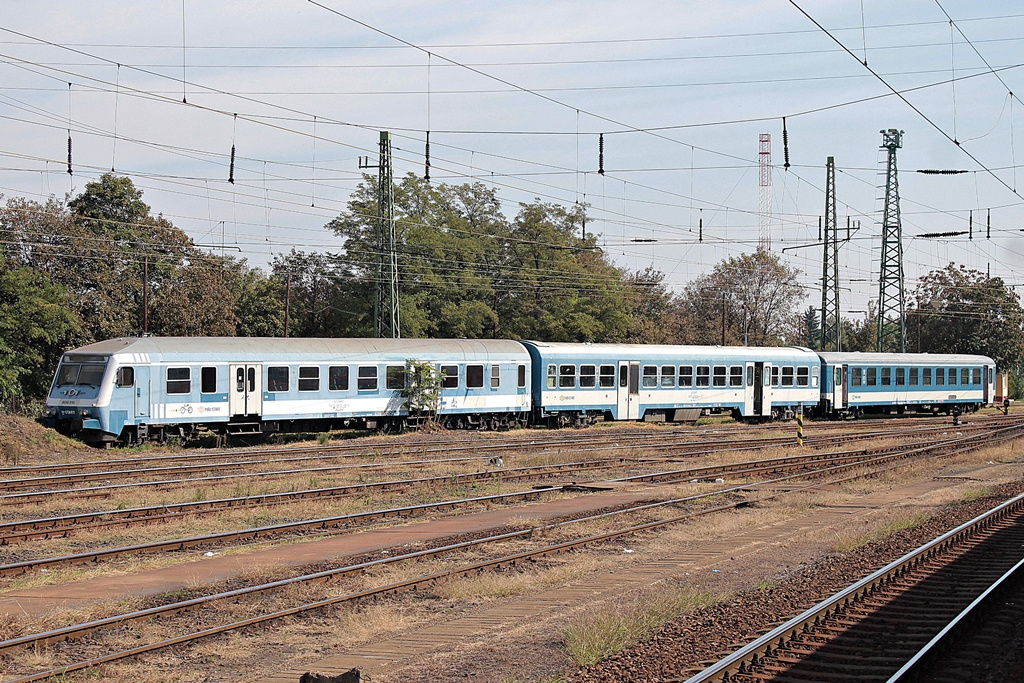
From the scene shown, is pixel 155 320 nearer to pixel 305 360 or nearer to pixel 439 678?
pixel 305 360

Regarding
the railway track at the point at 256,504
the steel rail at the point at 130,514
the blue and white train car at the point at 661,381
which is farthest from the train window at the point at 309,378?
the steel rail at the point at 130,514

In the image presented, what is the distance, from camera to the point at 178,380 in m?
27.8

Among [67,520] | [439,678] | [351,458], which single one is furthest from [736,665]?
[351,458]

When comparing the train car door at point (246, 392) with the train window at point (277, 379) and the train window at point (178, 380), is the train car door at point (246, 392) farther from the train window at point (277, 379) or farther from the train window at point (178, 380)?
the train window at point (178, 380)

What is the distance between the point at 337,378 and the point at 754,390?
19.7m

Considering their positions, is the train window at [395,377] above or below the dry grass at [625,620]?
above

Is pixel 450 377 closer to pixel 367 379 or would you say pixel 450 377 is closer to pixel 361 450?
pixel 367 379

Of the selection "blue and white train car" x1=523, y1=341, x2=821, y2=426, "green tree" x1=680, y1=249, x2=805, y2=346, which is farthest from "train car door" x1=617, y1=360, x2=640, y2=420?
"green tree" x1=680, y1=249, x2=805, y2=346

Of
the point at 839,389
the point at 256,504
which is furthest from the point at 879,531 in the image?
the point at 839,389

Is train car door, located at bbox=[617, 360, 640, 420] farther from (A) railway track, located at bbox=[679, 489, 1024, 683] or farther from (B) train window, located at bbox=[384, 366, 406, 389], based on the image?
(A) railway track, located at bbox=[679, 489, 1024, 683]

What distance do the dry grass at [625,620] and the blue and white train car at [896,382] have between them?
37755mm

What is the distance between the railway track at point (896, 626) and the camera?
8414 millimetres

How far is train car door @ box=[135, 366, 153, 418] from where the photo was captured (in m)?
26.9

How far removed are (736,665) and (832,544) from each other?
7.22 meters
